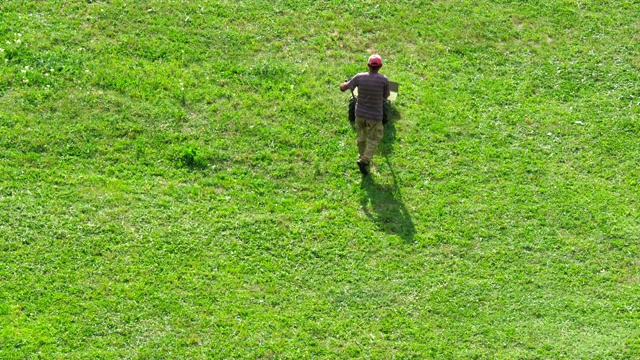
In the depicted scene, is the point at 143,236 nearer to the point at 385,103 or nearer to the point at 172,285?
the point at 172,285

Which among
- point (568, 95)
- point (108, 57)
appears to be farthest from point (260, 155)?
point (568, 95)

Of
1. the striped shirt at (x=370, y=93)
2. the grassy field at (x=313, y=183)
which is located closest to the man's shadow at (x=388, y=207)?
the grassy field at (x=313, y=183)

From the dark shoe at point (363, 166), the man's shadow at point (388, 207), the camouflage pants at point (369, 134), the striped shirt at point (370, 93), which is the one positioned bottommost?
the man's shadow at point (388, 207)

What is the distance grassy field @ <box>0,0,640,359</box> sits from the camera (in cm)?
1138

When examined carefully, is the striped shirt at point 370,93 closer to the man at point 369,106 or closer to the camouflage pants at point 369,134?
the man at point 369,106

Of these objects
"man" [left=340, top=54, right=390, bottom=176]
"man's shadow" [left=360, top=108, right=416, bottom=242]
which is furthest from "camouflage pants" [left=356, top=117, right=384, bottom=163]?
"man's shadow" [left=360, top=108, right=416, bottom=242]

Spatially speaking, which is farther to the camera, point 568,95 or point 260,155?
point 568,95

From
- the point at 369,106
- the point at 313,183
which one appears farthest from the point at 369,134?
the point at 313,183

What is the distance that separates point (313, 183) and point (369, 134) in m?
1.24

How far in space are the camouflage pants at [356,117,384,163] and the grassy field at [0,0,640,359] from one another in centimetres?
45

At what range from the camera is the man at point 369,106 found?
13.3 metres

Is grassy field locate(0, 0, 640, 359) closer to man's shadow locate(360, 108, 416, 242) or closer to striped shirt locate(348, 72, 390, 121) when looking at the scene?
man's shadow locate(360, 108, 416, 242)

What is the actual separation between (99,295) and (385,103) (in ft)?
19.7

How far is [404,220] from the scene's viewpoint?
13.1 m
